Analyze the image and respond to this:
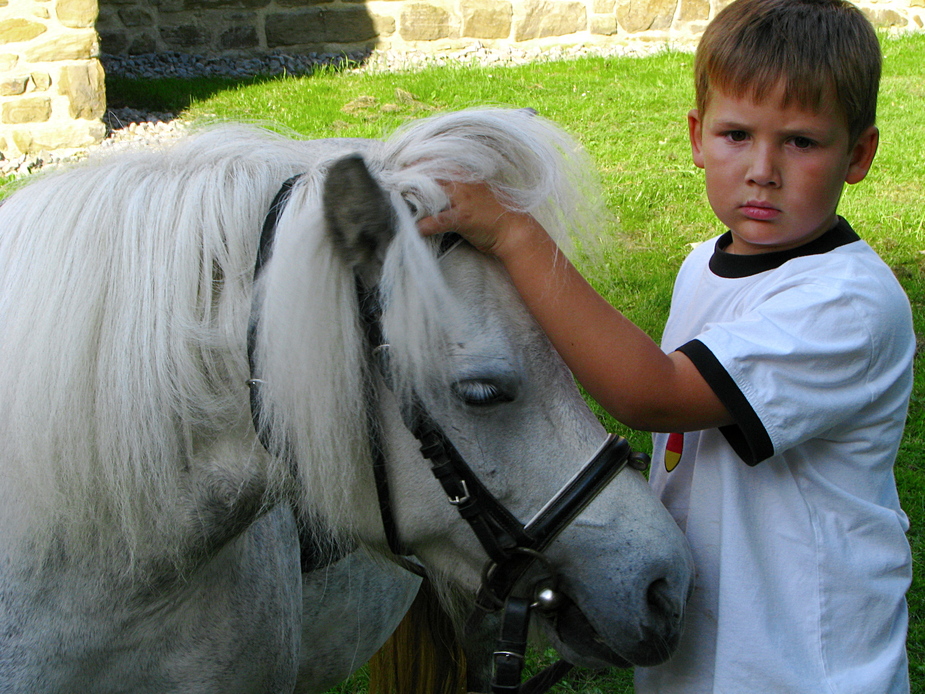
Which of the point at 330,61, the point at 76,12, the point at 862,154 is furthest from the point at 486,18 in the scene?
the point at 862,154

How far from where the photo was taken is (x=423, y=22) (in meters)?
8.34

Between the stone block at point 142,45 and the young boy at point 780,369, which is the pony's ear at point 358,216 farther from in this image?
the stone block at point 142,45

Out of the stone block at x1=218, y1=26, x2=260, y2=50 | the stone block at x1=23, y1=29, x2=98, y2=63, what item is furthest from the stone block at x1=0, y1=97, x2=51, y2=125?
the stone block at x1=218, y1=26, x2=260, y2=50

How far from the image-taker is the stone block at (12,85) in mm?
5254

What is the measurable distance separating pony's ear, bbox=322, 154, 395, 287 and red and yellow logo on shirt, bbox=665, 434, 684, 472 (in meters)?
0.64

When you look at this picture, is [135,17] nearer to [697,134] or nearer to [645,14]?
[645,14]

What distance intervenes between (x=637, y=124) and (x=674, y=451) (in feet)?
18.3

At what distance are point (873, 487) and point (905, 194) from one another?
5.11 metres

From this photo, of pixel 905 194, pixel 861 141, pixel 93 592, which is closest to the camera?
pixel 93 592

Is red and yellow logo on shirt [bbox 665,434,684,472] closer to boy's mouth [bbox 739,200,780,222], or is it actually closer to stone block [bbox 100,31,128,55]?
boy's mouth [bbox 739,200,780,222]

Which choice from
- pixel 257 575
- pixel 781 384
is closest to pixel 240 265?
pixel 257 575

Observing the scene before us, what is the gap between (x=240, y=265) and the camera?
47.8 inches

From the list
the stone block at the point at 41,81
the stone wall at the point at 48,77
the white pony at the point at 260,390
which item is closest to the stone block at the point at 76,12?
the stone wall at the point at 48,77

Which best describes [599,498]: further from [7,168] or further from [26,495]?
[7,168]
